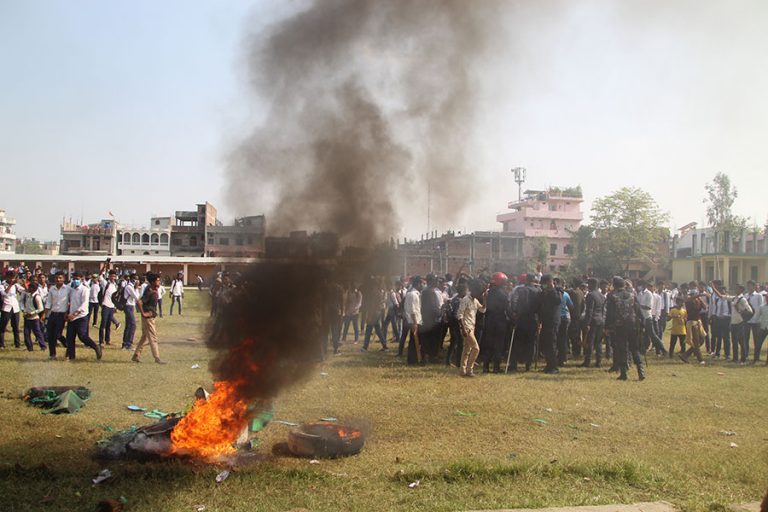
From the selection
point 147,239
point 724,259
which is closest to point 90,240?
point 147,239

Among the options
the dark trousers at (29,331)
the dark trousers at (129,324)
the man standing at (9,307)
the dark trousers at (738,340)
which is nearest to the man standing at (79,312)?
the dark trousers at (129,324)

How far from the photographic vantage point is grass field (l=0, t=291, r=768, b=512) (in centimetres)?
515

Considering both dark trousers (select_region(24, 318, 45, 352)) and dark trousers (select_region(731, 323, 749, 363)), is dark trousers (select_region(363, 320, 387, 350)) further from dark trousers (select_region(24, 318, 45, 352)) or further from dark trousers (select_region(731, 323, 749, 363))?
dark trousers (select_region(731, 323, 749, 363))

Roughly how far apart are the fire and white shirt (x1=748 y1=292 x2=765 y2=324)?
42.5 ft

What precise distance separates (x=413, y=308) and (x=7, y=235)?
117 metres

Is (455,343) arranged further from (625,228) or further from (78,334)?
(625,228)

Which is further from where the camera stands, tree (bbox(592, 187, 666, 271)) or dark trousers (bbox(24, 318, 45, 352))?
tree (bbox(592, 187, 666, 271))

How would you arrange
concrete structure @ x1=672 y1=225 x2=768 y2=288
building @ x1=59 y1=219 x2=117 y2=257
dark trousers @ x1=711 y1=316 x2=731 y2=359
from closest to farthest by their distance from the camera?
dark trousers @ x1=711 y1=316 x2=731 y2=359
concrete structure @ x1=672 y1=225 x2=768 y2=288
building @ x1=59 y1=219 x2=117 y2=257

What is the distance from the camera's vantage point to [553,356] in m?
11.8

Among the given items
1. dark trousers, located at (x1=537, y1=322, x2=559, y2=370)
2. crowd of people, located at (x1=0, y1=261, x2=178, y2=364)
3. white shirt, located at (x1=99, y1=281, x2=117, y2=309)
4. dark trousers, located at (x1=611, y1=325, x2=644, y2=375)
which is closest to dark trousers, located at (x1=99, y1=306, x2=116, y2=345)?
crowd of people, located at (x1=0, y1=261, x2=178, y2=364)

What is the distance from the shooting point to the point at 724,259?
162ft

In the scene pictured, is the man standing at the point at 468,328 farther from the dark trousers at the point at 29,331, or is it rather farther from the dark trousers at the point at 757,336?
the dark trousers at the point at 29,331

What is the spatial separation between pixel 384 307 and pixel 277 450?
927cm

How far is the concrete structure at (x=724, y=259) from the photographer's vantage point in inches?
1939
